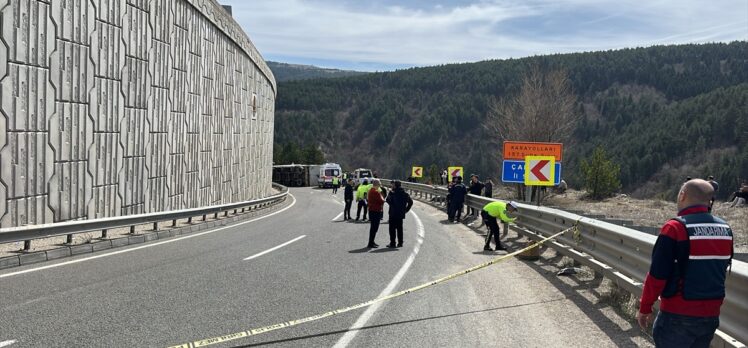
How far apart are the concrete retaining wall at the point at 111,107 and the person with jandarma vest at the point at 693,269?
1164 cm

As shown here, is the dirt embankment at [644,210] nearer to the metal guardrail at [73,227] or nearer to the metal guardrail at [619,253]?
the metal guardrail at [619,253]

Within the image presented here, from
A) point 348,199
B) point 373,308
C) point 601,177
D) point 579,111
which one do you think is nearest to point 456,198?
point 348,199

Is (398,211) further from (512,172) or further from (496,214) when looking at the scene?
(512,172)

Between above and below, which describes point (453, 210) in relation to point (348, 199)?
below

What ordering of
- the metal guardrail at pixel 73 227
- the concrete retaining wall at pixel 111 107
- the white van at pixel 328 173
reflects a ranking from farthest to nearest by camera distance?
the white van at pixel 328 173 → the concrete retaining wall at pixel 111 107 → the metal guardrail at pixel 73 227

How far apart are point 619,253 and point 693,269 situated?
3586 millimetres

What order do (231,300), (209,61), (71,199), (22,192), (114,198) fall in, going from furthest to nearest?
(209,61) → (114,198) → (71,199) → (22,192) → (231,300)

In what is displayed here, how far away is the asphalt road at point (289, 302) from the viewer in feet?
18.2

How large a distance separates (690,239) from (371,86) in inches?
6984

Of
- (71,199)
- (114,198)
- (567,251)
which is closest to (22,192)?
(71,199)

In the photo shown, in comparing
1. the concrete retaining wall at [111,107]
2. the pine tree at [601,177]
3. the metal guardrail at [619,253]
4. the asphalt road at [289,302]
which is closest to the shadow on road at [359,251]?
the asphalt road at [289,302]

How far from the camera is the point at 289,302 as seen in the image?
275 inches

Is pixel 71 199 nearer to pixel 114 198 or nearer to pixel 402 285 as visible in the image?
pixel 114 198

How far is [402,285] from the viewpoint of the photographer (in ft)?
27.5
